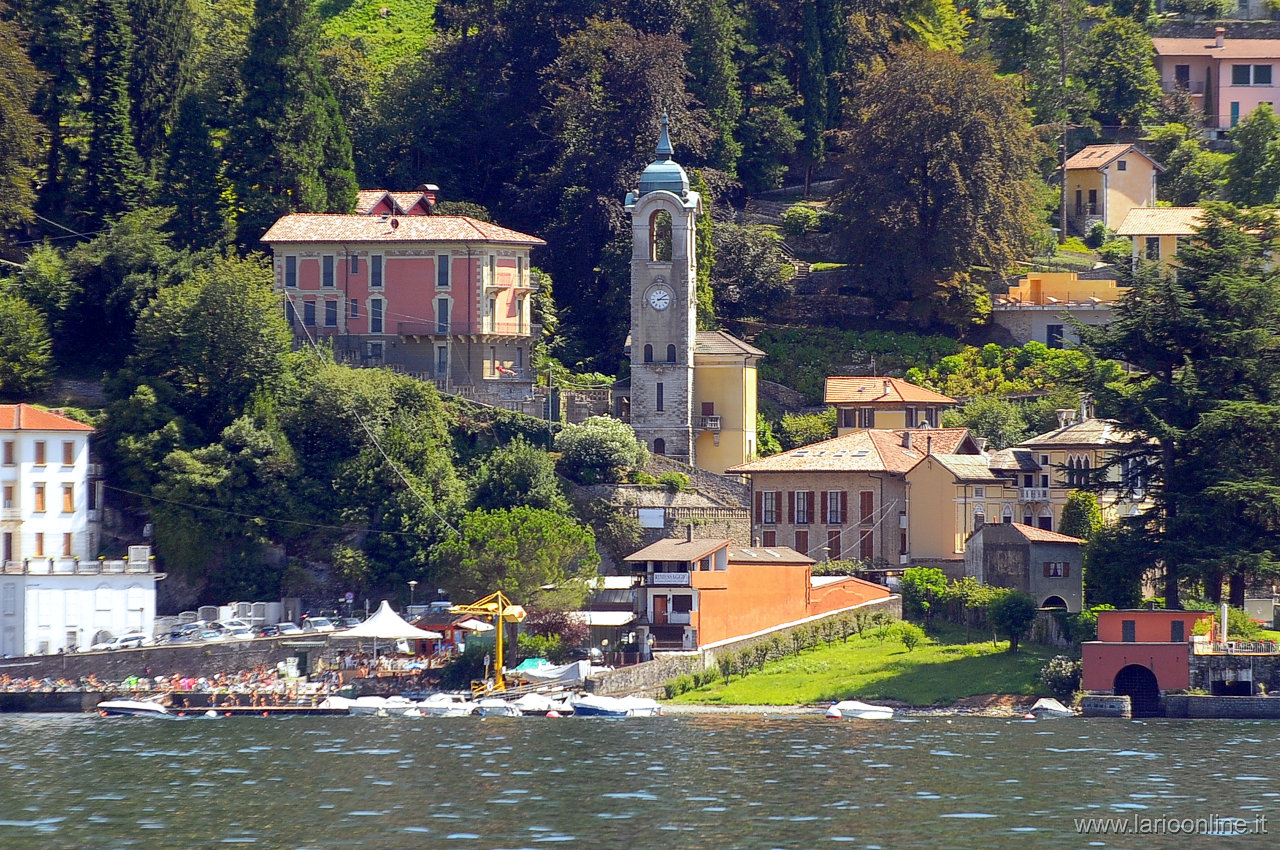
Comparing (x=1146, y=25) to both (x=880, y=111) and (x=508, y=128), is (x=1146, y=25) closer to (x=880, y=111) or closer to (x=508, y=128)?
(x=880, y=111)

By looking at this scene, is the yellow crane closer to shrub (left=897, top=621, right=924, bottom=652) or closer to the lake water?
the lake water

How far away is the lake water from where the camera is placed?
4569cm

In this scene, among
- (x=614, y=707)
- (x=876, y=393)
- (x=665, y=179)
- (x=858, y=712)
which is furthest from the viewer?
(x=876, y=393)

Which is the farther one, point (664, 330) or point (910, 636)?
point (664, 330)

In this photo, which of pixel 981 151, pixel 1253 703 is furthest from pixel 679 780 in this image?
pixel 981 151

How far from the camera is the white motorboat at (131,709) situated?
69062 mm

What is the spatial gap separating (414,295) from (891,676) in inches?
1073

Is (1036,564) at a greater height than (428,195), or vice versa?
(428,195)

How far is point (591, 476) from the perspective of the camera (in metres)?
81.9

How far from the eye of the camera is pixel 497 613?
71.0 meters

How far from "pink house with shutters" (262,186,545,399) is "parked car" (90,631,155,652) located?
52.1 ft

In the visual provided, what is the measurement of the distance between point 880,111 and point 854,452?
1825 centimetres

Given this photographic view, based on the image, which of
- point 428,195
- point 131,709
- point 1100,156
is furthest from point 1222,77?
point 131,709

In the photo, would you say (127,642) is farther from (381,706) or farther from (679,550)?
(679,550)
